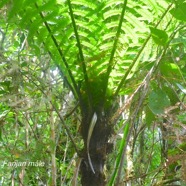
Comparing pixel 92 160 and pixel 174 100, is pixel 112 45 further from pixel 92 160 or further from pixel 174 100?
pixel 92 160

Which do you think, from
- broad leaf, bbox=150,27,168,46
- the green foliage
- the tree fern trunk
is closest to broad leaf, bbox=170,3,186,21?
broad leaf, bbox=150,27,168,46

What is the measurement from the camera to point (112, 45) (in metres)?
1.21

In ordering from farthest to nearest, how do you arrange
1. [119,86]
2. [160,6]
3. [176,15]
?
[119,86]
[160,6]
[176,15]

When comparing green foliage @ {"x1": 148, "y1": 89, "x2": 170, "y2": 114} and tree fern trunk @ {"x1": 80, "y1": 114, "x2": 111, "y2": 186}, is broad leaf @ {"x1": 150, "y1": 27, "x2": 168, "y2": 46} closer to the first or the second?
green foliage @ {"x1": 148, "y1": 89, "x2": 170, "y2": 114}

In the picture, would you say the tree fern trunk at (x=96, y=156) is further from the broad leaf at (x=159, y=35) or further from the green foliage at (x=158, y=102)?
Answer: the broad leaf at (x=159, y=35)

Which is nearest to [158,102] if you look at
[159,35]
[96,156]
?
[159,35]

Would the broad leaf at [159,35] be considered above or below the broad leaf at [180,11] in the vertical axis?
below

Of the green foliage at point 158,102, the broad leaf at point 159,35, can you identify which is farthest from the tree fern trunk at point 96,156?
the broad leaf at point 159,35

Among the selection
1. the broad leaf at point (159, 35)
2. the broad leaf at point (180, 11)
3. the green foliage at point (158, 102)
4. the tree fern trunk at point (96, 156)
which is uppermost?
the broad leaf at point (180, 11)

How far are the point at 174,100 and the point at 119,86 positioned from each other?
218mm

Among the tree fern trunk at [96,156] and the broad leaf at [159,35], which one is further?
the tree fern trunk at [96,156]

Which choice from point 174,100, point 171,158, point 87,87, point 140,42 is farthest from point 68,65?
point 171,158

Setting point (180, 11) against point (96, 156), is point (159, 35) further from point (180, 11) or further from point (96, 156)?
point (96, 156)

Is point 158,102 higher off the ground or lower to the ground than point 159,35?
lower
